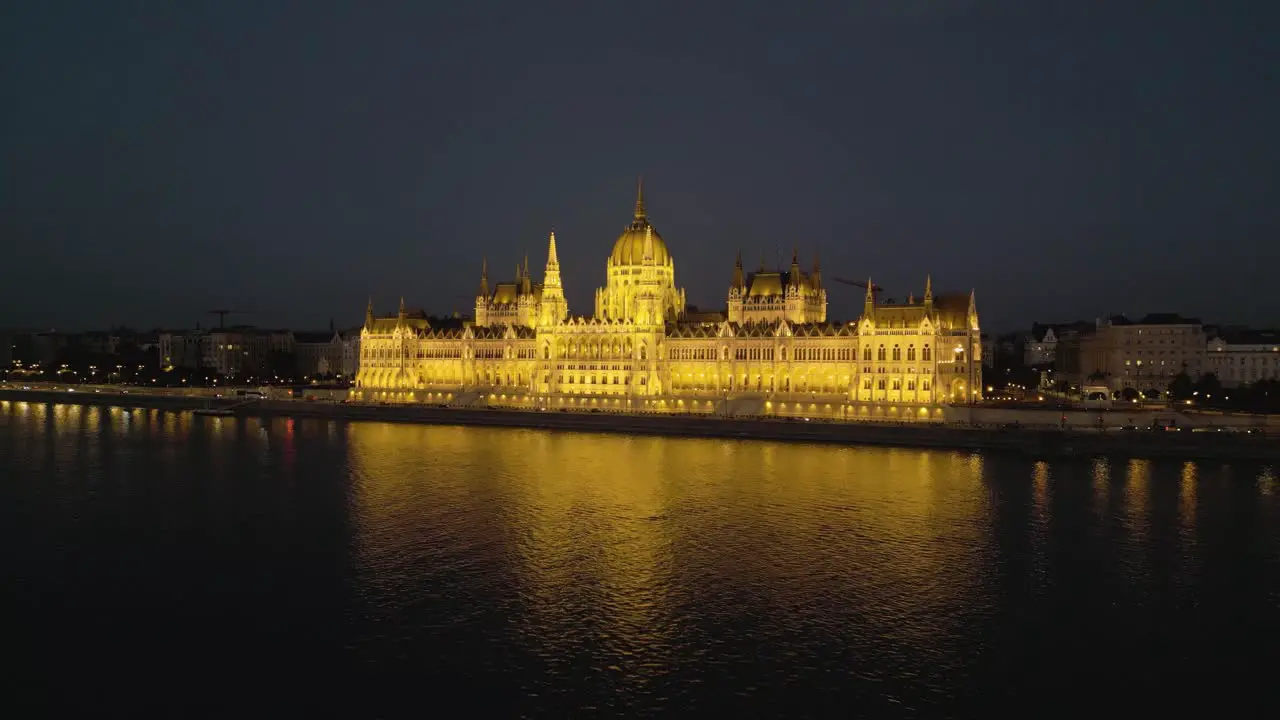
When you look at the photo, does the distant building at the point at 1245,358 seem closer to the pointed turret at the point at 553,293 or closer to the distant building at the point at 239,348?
the pointed turret at the point at 553,293

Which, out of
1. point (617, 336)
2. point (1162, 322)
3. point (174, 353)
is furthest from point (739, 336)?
point (174, 353)

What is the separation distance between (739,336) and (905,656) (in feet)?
200

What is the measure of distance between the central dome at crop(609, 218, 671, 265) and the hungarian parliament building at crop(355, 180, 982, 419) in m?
0.13

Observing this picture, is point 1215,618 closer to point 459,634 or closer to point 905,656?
point 905,656

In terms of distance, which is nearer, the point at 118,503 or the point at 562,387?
the point at 118,503

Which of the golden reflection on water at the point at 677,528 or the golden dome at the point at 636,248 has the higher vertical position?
the golden dome at the point at 636,248

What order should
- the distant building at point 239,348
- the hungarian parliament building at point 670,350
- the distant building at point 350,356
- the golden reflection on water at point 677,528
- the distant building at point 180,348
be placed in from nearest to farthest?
the golden reflection on water at point 677,528 < the hungarian parliament building at point 670,350 < the distant building at point 350,356 < the distant building at point 239,348 < the distant building at point 180,348

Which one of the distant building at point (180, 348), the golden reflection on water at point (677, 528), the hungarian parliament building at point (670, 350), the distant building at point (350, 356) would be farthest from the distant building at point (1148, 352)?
the distant building at point (180, 348)

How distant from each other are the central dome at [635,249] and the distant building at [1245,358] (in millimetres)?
50709

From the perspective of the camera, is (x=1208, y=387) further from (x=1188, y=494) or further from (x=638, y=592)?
(x=638, y=592)

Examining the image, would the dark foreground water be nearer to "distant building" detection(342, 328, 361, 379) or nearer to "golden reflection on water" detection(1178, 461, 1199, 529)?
"golden reflection on water" detection(1178, 461, 1199, 529)

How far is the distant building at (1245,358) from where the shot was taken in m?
85.6

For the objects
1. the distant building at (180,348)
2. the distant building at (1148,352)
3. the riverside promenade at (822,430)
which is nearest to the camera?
the riverside promenade at (822,430)

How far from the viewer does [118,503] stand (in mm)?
38375
